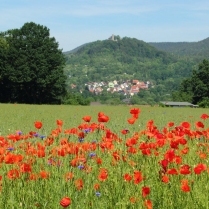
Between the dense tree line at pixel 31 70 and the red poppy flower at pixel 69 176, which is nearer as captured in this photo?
the red poppy flower at pixel 69 176

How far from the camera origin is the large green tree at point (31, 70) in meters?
48.6

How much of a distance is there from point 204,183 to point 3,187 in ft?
5.74

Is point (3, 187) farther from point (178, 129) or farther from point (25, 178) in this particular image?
point (178, 129)

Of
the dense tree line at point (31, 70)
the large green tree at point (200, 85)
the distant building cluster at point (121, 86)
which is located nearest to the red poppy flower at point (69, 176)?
the dense tree line at point (31, 70)

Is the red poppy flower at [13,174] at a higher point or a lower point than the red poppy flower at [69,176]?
higher

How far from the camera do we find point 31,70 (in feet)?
161

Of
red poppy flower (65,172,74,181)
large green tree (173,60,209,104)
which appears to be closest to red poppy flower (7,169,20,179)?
red poppy flower (65,172,74,181)

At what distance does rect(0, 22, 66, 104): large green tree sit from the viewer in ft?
159

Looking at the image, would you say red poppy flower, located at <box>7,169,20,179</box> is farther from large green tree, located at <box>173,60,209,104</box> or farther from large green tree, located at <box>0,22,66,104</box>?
large green tree, located at <box>173,60,209,104</box>

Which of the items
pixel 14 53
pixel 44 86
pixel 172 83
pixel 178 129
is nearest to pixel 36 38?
pixel 14 53

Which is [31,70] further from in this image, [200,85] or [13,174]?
[13,174]

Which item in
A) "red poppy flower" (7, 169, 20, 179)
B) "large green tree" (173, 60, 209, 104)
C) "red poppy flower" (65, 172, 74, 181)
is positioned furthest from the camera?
"large green tree" (173, 60, 209, 104)

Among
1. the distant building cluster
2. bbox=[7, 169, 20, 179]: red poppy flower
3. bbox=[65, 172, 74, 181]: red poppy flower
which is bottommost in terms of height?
the distant building cluster

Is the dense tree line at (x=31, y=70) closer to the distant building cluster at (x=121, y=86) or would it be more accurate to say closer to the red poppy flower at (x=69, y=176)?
the red poppy flower at (x=69, y=176)
